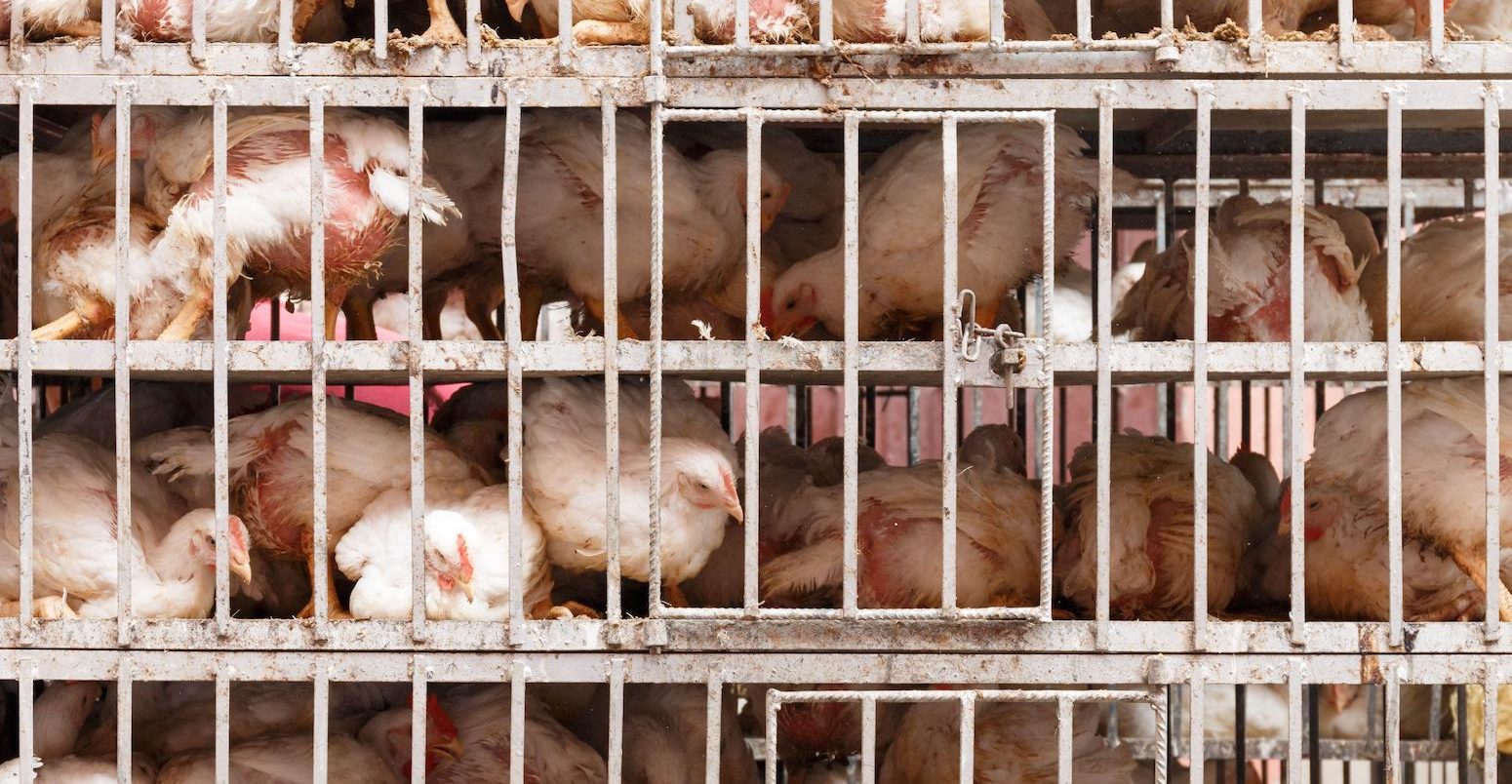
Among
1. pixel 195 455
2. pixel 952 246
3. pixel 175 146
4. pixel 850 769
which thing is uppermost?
pixel 175 146

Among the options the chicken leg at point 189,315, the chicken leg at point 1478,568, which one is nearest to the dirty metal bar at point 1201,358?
the chicken leg at point 1478,568

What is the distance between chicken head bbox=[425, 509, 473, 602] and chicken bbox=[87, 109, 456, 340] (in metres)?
0.44

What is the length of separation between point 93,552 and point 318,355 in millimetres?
531

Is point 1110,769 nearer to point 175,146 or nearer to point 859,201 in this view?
point 859,201

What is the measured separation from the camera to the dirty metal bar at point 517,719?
2.06 meters

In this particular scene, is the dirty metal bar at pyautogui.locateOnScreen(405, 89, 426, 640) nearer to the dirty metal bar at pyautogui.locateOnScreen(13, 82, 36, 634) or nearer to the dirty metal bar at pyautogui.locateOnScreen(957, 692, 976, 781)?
the dirty metal bar at pyautogui.locateOnScreen(13, 82, 36, 634)

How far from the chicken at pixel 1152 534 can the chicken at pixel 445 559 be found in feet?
3.18

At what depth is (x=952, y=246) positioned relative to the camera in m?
2.08

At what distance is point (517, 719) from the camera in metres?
2.08

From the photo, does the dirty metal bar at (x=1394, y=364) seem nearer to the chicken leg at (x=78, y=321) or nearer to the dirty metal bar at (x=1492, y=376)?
Answer: the dirty metal bar at (x=1492, y=376)

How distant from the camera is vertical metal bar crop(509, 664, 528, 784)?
206 cm

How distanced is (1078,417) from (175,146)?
3560 millimetres

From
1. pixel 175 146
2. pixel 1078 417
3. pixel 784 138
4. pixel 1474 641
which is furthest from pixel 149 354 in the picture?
pixel 1078 417

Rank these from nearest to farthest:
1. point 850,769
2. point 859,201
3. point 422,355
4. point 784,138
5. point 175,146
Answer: point 422,355 < point 175,146 < point 859,201 < point 784,138 < point 850,769
